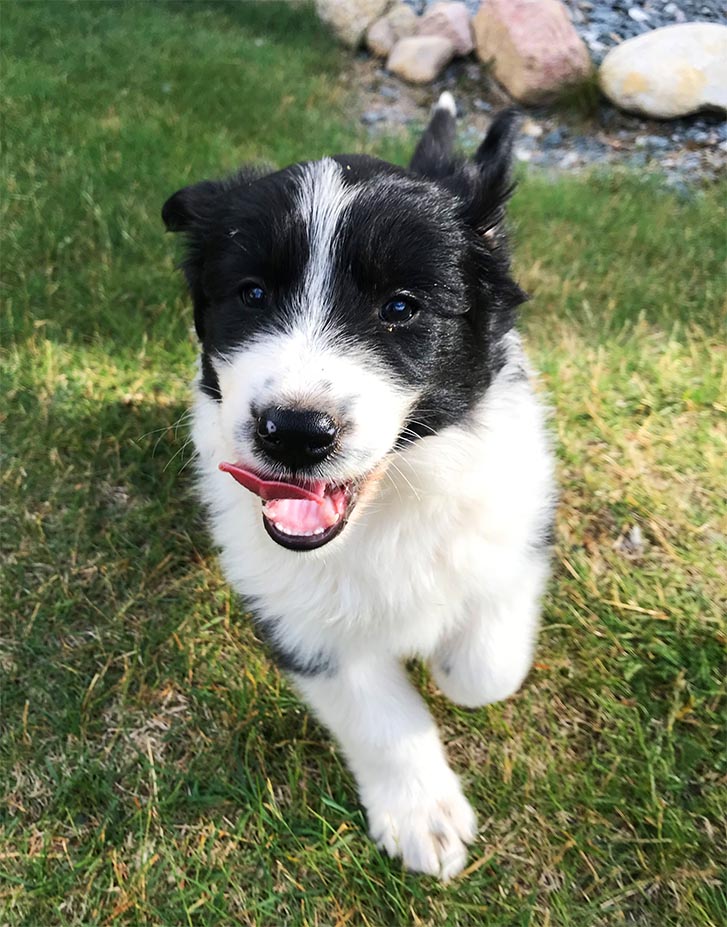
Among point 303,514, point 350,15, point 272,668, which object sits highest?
point 303,514

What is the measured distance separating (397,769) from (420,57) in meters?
4.92

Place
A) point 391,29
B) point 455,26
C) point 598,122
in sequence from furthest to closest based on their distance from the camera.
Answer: point 391,29, point 455,26, point 598,122

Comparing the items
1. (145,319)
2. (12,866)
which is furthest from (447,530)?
(145,319)

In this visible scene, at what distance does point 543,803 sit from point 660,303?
253 centimetres

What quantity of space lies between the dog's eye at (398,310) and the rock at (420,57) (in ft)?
14.0

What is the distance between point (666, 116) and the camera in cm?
403

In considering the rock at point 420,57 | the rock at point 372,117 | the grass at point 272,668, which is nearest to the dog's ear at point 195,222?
the grass at point 272,668

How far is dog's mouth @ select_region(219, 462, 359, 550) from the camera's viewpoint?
162 cm

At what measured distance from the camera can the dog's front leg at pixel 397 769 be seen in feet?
6.42

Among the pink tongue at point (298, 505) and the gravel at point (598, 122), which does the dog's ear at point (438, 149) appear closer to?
the pink tongue at point (298, 505)

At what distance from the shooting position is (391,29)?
5.70 m

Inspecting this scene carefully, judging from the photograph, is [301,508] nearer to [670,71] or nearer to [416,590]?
[416,590]

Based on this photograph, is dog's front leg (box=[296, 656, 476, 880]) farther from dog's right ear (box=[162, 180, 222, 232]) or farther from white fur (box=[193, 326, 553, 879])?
dog's right ear (box=[162, 180, 222, 232])

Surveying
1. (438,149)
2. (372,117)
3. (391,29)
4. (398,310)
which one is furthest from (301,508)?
(391,29)
